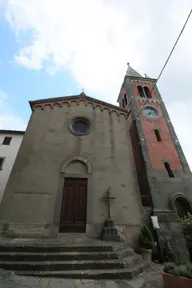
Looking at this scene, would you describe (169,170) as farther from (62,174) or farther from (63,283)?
(63,283)

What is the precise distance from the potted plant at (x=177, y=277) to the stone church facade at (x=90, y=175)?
3.50 metres

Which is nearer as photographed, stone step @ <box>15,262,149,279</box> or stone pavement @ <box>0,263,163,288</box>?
stone pavement @ <box>0,263,163,288</box>

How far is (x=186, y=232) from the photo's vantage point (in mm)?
7363

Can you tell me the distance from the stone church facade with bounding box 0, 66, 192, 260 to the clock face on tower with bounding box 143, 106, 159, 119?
1.23 m

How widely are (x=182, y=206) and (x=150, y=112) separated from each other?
8.17 m

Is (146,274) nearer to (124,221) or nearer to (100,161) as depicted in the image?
(124,221)

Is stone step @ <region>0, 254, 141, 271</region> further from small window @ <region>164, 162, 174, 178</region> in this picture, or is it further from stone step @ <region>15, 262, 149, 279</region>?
small window @ <region>164, 162, 174, 178</region>

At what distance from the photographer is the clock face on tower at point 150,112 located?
1359 cm

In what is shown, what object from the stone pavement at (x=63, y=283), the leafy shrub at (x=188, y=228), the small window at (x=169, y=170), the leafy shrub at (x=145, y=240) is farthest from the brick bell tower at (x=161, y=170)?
the stone pavement at (x=63, y=283)

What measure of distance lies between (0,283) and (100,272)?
226 cm

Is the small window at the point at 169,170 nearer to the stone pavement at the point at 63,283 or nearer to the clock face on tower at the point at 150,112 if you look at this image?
the clock face on tower at the point at 150,112

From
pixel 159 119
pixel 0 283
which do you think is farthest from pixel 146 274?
pixel 159 119

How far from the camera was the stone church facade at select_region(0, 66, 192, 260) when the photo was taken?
6867 mm

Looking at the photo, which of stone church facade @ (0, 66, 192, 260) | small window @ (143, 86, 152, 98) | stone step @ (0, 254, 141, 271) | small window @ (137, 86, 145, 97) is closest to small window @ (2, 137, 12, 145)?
stone church facade @ (0, 66, 192, 260)
